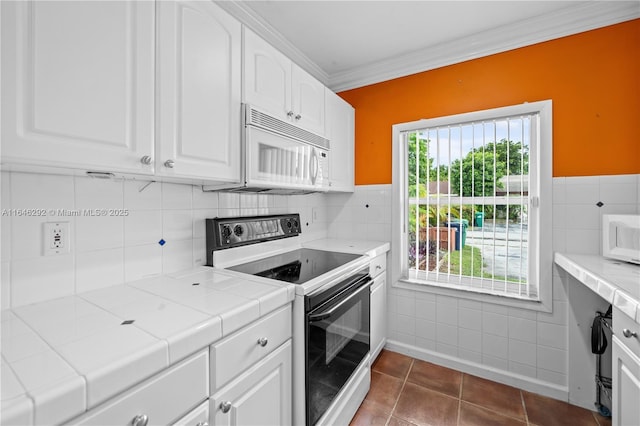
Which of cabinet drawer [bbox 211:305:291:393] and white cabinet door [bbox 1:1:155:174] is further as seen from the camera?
cabinet drawer [bbox 211:305:291:393]

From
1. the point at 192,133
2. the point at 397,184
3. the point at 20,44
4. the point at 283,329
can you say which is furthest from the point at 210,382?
the point at 397,184

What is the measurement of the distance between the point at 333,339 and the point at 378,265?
34.6 inches

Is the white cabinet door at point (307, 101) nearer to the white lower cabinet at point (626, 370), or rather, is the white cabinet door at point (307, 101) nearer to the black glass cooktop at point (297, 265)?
the black glass cooktop at point (297, 265)

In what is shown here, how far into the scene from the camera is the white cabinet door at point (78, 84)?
73 cm

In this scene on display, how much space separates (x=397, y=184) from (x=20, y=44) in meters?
2.21

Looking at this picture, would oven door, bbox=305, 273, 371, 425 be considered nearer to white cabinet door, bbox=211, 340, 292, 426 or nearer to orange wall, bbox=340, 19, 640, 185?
white cabinet door, bbox=211, 340, 292, 426

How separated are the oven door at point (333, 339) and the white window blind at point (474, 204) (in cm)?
82

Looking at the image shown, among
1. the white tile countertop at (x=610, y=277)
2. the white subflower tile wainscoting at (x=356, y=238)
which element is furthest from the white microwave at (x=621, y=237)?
the white subflower tile wainscoting at (x=356, y=238)

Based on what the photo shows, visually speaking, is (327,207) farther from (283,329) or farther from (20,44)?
(20,44)

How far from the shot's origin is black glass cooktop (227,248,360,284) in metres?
1.41

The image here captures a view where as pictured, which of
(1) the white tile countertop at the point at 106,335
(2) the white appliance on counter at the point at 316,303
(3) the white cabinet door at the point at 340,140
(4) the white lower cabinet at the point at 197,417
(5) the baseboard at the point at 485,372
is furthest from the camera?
(3) the white cabinet door at the point at 340,140

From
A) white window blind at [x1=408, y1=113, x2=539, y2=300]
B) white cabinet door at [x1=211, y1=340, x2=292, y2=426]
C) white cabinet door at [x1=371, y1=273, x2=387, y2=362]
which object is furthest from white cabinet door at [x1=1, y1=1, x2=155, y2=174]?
white window blind at [x1=408, y1=113, x2=539, y2=300]

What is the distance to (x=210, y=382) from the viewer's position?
0.86 meters

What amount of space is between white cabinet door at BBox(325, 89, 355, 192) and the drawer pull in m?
1.70
